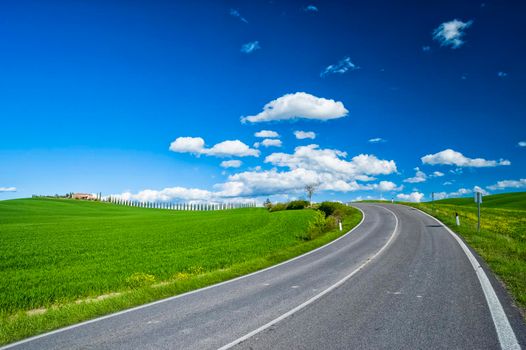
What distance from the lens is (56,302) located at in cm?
1033

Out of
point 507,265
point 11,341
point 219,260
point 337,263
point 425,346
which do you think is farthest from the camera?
point 219,260

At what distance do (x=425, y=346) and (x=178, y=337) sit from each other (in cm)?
430

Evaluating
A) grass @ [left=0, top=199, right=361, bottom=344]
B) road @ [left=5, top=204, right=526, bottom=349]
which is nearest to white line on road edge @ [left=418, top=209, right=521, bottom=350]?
road @ [left=5, top=204, right=526, bottom=349]

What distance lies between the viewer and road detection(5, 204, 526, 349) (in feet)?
19.4

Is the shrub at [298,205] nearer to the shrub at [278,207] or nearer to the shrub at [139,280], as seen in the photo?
the shrub at [278,207]

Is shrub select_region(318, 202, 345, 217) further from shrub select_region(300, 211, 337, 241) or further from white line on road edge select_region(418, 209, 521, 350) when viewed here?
white line on road edge select_region(418, 209, 521, 350)

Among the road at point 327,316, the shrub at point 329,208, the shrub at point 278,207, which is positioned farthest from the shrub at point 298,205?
the road at point 327,316

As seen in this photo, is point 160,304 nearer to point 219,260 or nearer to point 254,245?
point 219,260

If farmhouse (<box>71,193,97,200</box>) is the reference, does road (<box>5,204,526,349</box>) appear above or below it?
below

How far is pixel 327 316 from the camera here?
23.6 ft

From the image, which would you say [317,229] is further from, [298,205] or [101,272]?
[298,205]

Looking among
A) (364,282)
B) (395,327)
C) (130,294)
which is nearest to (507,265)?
(364,282)

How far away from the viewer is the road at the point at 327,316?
19.4 ft

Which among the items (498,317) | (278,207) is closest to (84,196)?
(278,207)
